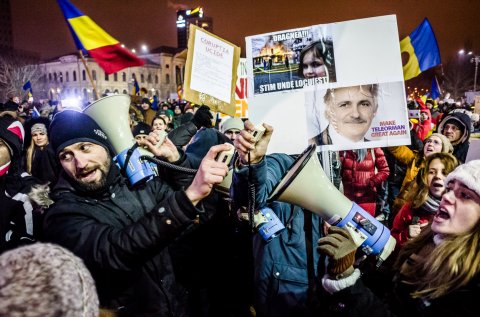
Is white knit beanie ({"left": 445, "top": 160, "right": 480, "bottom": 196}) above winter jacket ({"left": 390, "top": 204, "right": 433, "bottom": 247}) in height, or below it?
above

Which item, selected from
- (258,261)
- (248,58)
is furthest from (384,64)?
(258,261)

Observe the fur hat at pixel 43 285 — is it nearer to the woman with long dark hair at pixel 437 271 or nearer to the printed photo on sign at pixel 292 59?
the woman with long dark hair at pixel 437 271

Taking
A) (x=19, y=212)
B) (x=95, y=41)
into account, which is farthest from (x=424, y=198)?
(x=95, y=41)

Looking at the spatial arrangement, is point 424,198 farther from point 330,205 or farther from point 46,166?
point 46,166

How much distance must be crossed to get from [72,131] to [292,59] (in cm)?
162

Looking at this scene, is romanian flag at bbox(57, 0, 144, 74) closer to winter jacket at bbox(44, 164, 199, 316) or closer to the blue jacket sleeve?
winter jacket at bbox(44, 164, 199, 316)

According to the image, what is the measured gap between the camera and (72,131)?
219 cm

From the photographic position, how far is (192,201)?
1713 millimetres

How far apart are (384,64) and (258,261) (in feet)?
5.61

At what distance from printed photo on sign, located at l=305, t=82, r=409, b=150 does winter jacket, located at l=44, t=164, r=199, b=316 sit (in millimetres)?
1253

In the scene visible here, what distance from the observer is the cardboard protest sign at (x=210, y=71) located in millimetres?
2576

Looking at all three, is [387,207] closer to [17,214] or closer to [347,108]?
[347,108]

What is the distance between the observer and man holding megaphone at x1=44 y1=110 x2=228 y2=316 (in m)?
1.67

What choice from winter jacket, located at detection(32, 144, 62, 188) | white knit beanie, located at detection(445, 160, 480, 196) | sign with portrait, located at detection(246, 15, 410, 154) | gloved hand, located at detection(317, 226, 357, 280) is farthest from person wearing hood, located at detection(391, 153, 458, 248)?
winter jacket, located at detection(32, 144, 62, 188)
